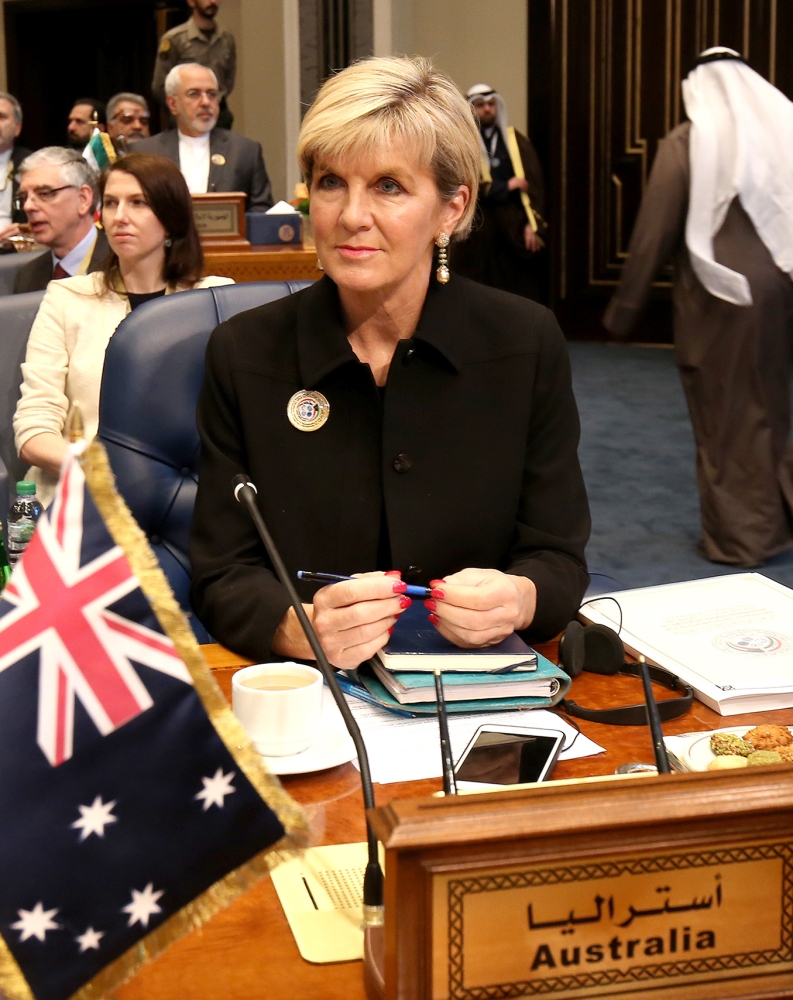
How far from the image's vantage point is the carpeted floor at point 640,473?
419cm

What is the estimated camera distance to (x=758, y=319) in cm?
403

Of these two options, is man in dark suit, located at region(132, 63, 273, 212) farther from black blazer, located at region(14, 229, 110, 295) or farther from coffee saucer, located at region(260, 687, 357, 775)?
coffee saucer, located at region(260, 687, 357, 775)

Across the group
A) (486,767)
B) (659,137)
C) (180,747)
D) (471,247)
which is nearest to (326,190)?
(486,767)

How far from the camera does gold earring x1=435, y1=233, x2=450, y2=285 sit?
1.66 m

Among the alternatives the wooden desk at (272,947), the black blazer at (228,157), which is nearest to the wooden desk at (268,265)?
the black blazer at (228,157)

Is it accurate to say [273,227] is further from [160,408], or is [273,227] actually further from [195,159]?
[160,408]

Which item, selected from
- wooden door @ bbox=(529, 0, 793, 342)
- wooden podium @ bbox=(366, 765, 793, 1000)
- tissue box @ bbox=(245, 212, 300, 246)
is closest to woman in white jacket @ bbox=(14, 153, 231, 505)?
tissue box @ bbox=(245, 212, 300, 246)

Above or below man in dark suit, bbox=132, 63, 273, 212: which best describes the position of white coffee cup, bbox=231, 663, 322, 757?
below

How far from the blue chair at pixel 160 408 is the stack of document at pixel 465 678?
737 millimetres

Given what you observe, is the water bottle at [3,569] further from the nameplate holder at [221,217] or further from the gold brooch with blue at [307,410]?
the nameplate holder at [221,217]

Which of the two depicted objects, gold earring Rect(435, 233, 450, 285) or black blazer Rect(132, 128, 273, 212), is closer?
gold earring Rect(435, 233, 450, 285)

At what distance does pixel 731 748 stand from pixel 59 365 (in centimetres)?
223

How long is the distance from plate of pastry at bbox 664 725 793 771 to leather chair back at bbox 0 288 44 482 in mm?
2247

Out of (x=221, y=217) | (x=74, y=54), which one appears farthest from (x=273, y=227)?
(x=74, y=54)
